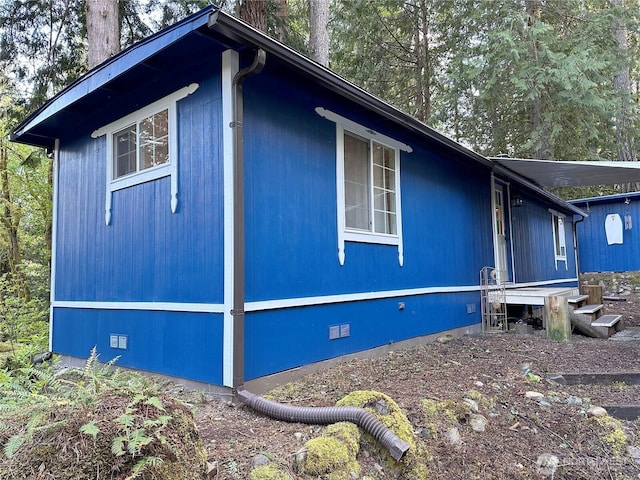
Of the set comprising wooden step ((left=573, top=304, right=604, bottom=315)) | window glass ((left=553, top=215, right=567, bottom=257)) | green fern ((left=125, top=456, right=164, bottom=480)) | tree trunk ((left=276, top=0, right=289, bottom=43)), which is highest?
tree trunk ((left=276, top=0, right=289, bottom=43))

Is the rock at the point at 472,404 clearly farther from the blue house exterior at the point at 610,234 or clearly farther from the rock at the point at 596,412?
the blue house exterior at the point at 610,234

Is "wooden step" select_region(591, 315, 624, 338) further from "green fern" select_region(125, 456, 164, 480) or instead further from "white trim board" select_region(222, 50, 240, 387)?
"green fern" select_region(125, 456, 164, 480)

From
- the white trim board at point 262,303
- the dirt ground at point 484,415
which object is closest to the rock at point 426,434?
the dirt ground at point 484,415

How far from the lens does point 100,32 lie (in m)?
6.36

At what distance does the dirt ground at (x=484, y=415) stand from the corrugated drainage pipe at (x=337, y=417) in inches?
2.2

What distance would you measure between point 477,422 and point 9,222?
1116cm

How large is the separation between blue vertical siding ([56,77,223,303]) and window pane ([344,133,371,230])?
167cm

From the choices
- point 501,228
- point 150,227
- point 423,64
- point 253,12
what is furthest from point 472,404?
point 423,64

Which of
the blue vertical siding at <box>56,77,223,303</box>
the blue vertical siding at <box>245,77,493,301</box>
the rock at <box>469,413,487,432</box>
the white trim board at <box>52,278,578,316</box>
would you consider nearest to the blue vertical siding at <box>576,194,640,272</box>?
the white trim board at <box>52,278,578,316</box>

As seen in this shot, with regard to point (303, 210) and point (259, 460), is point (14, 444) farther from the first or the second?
point (303, 210)

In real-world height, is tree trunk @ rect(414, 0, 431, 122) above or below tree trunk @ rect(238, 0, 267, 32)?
above

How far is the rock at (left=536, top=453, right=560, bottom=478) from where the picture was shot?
2846mm

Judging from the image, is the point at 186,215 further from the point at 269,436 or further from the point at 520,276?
the point at 520,276

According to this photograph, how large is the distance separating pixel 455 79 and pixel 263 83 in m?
8.90
